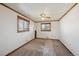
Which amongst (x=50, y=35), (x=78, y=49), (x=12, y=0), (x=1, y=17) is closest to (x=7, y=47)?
(x=1, y=17)

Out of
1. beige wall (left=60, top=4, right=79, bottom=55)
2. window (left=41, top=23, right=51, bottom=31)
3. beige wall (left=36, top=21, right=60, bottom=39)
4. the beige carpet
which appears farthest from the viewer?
window (left=41, top=23, right=51, bottom=31)

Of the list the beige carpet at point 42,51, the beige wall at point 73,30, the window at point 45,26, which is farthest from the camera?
the window at point 45,26

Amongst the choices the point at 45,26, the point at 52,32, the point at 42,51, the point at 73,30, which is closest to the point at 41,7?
the point at 73,30

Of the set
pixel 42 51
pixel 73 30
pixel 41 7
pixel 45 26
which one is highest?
pixel 41 7

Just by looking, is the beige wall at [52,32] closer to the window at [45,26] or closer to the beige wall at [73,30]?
the window at [45,26]

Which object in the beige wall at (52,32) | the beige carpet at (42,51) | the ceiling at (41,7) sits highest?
the ceiling at (41,7)

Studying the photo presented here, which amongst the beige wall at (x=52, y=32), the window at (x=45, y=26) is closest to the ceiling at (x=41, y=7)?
the beige wall at (x=52, y=32)

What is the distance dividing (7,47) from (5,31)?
701 mm

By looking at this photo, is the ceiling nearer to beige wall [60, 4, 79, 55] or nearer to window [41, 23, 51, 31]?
beige wall [60, 4, 79, 55]

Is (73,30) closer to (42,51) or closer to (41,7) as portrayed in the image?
(41,7)

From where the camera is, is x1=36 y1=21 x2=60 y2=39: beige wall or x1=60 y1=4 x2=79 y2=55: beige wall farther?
x1=36 y1=21 x2=60 y2=39: beige wall

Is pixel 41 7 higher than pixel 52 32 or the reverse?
Result: higher

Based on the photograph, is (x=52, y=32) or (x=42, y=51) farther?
(x=52, y=32)

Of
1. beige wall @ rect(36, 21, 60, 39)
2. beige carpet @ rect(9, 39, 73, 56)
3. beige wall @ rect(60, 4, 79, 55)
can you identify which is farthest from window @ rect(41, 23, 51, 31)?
beige wall @ rect(60, 4, 79, 55)
